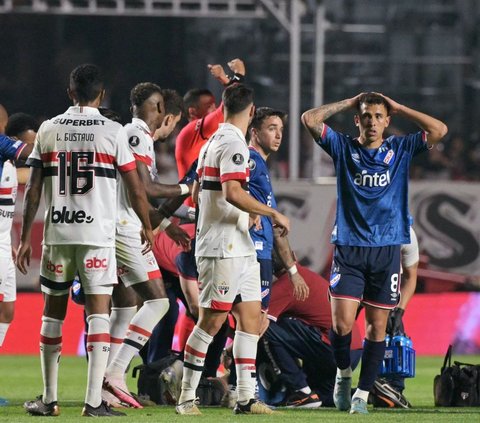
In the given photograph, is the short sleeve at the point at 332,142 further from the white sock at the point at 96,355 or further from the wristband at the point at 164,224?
the white sock at the point at 96,355

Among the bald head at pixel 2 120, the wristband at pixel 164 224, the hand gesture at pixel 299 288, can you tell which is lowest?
the hand gesture at pixel 299 288

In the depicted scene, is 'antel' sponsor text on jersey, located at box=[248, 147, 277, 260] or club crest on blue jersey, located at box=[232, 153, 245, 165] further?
'antel' sponsor text on jersey, located at box=[248, 147, 277, 260]

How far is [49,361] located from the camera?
25.2 ft

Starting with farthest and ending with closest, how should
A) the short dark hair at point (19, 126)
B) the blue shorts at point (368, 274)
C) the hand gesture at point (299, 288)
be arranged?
the short dark hair at point (19, 126) → the hand gesture at point (299, 288) → the blue shorts at point (368, 274)

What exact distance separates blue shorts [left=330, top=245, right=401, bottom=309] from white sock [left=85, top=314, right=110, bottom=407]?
5.79 feet

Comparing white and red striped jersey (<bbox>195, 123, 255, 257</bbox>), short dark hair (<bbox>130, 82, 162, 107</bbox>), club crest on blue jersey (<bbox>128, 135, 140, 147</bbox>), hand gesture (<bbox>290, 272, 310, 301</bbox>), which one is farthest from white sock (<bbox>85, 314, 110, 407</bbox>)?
short dark hair (<bbox>130, 82, 162, 107</bbox>)

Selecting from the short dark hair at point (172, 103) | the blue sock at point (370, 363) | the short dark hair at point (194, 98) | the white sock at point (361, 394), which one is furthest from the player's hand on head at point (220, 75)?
the white sock at point (361, 394)

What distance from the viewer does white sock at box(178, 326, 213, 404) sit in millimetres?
7957

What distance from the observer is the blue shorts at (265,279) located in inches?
346

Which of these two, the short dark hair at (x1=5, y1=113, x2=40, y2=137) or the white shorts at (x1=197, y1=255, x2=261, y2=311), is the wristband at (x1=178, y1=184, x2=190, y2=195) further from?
the short dark hair at (x1=5, y1=113, x2=40, y2=137)

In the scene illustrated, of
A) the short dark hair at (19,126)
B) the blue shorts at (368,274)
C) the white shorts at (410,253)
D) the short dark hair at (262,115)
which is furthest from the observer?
the white shorts at (410,253)

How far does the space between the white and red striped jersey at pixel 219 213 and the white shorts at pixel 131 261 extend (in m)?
0.75

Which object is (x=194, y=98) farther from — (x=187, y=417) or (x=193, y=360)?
(x=187, y=417)

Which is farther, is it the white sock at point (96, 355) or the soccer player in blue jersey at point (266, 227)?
the soccer player in blue jersey at point (266, 227)
